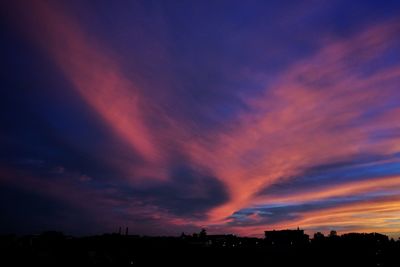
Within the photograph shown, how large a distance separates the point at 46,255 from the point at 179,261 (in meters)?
31.4

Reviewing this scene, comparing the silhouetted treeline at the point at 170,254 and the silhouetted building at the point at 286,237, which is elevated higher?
the silhouetted building at the point at 286,237

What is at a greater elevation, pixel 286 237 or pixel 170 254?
pixel 286 237

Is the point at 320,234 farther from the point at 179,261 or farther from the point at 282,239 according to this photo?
the point at 179,261

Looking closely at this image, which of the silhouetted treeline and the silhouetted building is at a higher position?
the silhouetted building

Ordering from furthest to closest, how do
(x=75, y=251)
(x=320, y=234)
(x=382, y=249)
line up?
1. (x=320, y=234)
2. (x=382, y=249)
3. (x=75, y=251)

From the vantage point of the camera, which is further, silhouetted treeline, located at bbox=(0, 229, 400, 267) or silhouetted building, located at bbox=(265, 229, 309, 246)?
silhouetted building, located at bbox=(265, 229, 309, 246)

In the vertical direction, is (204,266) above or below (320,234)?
below

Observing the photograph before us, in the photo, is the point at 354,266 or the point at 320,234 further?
the point at 320,234

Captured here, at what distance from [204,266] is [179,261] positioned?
6.54 meters

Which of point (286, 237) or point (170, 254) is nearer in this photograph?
point (170, 254)

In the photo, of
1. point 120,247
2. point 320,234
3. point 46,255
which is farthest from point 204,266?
point 320,234

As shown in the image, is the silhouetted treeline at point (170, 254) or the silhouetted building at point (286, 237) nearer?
the silhouetted treeline at point (170, 254)

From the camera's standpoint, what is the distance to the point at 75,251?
2921 inches

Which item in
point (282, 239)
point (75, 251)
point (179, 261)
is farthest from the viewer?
point (282, 239)
